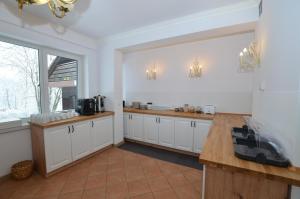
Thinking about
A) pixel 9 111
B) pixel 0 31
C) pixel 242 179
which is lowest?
pixel 242 179

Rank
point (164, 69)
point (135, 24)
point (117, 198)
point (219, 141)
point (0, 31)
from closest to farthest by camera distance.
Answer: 1. point (219, 141)
2. point (117, 198)
3. point (0, 31)
4. point (135, 24)
5. point (164, 69)

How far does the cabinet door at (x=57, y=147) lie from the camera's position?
214 cm

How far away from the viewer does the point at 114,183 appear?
6.74 ft

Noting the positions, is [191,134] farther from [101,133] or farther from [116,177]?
[101,133]

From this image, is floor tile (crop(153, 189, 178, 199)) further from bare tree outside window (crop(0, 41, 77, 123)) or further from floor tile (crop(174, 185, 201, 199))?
bare tree outside window (crop(0, 41, 77, 123))

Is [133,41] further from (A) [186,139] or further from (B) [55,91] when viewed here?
(A) [186,139]

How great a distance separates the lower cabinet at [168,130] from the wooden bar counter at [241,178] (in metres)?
1.60

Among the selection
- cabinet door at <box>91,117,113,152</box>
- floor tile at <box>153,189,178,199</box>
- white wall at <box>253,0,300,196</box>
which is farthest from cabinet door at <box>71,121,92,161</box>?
white wall at <box>253,0,300,196</box>

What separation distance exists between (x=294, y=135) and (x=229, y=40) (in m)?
2.48

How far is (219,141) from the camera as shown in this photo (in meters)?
1.43

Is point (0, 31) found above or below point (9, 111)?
above

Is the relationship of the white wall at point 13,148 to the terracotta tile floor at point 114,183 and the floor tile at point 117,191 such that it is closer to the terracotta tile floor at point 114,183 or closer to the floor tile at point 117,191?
the terracotta tile floor at point 114,183

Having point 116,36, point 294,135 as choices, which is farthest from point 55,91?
point 294,135

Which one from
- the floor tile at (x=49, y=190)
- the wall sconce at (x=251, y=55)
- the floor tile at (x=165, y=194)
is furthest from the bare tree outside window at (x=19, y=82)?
the wall sconce at (x=251, y=55)
